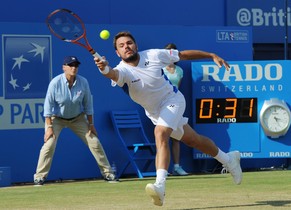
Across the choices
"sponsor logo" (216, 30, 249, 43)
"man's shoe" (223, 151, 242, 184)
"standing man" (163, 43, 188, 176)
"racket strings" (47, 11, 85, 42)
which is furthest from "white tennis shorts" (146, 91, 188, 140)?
"sponsor logo" (216, 30, 249, 43)

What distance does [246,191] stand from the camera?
36.3 ft

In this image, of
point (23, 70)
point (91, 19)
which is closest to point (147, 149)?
point (23, 70)

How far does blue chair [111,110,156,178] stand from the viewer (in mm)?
14898

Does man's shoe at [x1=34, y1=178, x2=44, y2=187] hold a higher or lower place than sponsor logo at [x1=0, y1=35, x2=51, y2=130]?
lower

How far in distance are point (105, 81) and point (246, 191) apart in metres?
4.77

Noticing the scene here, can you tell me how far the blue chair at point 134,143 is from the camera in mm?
14898

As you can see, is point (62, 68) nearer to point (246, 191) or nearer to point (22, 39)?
point (22, 39)

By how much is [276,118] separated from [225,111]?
2.91 ft

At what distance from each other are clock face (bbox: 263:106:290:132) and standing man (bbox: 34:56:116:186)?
326 centimetres

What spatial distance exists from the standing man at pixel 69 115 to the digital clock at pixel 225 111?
2.60m

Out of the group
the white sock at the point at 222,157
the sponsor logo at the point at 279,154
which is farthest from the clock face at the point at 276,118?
the white sock at the point at 222,157

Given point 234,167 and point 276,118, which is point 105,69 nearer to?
point 234,167

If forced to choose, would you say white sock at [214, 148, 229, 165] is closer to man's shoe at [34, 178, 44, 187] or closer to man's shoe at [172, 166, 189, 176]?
man's shoe at [34, 178, 44, 187]

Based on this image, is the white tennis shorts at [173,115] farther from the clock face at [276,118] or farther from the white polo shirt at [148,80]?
the clock face at [276,118]
